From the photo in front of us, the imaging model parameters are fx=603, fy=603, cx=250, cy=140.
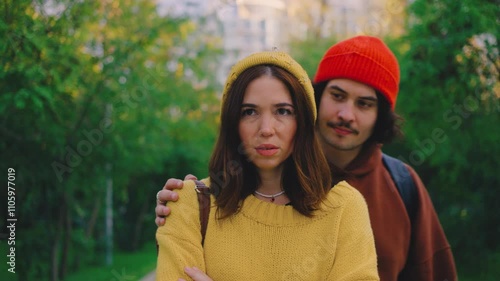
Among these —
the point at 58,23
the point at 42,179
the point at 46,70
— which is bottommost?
the point at 42,179

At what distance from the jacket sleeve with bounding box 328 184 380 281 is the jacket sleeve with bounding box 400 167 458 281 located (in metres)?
0.69

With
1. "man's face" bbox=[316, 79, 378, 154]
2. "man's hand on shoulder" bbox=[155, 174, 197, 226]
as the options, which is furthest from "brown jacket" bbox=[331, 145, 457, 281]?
"man's hand on shoulder" bbox=[155, 174, 197, 226]

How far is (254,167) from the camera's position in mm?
2461

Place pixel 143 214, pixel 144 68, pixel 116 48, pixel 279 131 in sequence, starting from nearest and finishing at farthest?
pixel 279 131, pixel 116 48, pixel 144 68, pixel 143 214

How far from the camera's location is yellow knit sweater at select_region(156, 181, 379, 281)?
2273mm

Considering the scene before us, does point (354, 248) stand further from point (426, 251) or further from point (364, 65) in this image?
point (364, 65)

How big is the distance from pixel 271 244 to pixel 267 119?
48cm

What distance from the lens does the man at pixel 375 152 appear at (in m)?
2.91

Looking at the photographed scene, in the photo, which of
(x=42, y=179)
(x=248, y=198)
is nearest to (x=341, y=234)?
(x=248, y=198)

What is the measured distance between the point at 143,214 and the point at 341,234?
12.3 metres

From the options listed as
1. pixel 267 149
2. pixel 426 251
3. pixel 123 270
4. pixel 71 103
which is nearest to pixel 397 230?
pixel 426 251

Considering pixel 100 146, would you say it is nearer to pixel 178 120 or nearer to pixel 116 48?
pixel 116 48

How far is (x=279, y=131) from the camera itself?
7.51 feet

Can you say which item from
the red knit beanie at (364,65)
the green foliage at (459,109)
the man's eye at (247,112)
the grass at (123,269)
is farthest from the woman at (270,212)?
the grass at (123,269)
